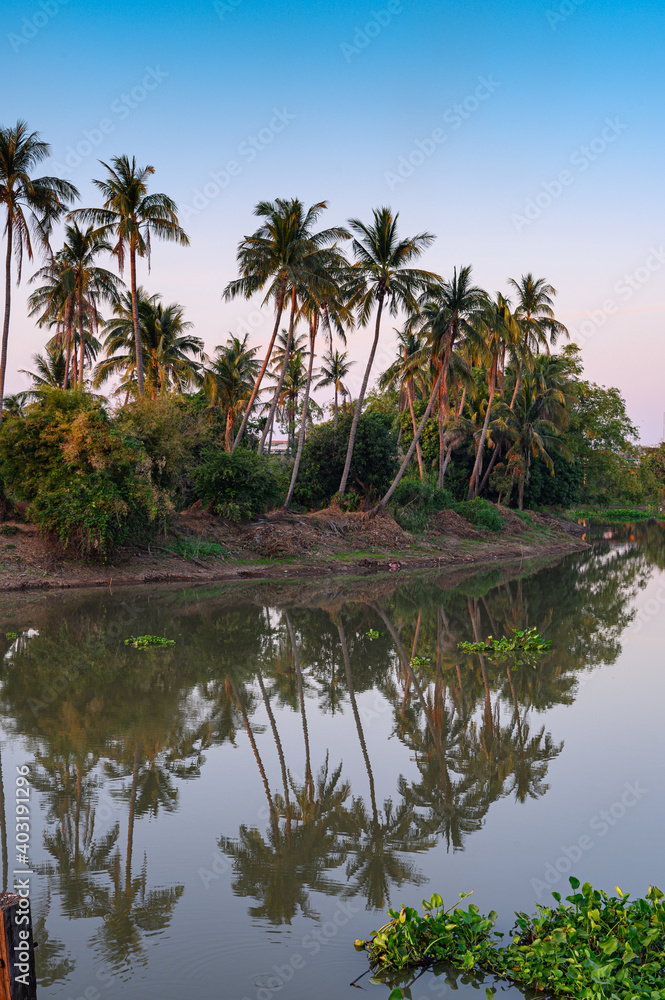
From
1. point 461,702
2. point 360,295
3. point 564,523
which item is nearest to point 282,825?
point 461,702

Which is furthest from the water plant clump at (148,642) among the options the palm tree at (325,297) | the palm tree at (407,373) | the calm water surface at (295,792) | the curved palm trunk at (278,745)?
the palm tree at (407,373)

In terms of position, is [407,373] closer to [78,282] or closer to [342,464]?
[342,464]

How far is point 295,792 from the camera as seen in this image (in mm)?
7867

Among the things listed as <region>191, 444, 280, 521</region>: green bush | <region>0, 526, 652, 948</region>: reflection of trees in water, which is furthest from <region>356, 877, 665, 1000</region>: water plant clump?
<region>191, 444, 280, 521</region>: green bush

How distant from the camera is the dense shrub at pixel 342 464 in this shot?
35.8 m

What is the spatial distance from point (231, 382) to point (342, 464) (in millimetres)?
10933

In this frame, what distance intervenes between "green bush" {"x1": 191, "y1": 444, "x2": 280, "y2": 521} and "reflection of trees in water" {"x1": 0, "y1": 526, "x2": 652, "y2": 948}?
930 centimetres

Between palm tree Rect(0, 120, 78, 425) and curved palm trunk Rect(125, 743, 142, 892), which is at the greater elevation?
palm tree Rect(0, 120, 78, 425)

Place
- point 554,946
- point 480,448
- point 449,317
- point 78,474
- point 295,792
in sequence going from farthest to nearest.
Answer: point 480,448 < point 449,317 < point 78,474 < point 295,792 < point 554,946

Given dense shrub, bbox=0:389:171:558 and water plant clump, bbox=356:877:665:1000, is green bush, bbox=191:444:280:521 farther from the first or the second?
water plant clump, bbox=356:877:665:1000

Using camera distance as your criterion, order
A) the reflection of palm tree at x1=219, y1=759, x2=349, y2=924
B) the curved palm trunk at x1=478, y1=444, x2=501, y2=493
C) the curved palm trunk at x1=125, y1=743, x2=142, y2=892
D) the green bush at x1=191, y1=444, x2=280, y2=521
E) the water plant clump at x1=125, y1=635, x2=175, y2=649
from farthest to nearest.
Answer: the curved palm trunk at x1=478, y1=444, x2=501, y2=493
the green bush at x1=191, y1=444, x2=280, y2=521
the water plant clump at x1=125, y1=635, x2=175, y2=649
the curved palm trunk at x1=125, y1=743, x2=142, y2=892
the reflection of palm tree at x1=219, y1=759, x2=349, y2=924

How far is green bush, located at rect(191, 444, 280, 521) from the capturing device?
29031 mm

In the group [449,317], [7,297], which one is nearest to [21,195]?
[7,297]

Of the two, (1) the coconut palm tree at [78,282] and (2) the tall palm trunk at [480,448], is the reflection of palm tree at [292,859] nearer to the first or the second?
(1) the coconut palm tree at [78,282]
